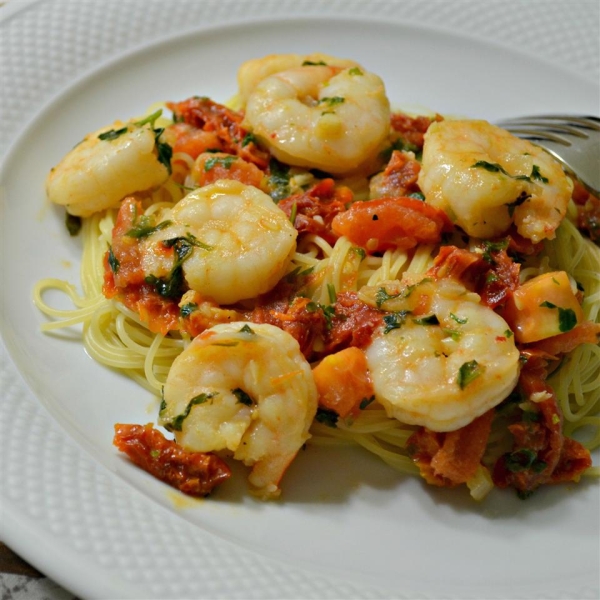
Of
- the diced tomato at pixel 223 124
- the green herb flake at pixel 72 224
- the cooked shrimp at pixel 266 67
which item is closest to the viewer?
the diced tomato at pixel 223 124

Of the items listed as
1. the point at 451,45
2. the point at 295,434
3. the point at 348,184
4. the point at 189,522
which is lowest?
the point at 189,522

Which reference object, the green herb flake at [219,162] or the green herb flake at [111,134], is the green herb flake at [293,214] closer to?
the green herb flake at [219,162]

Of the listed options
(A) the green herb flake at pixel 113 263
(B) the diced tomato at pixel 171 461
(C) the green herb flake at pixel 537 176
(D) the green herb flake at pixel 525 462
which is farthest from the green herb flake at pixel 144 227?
(D) the green herb flake at pixel 525 462

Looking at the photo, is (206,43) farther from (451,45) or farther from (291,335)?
(291,335)

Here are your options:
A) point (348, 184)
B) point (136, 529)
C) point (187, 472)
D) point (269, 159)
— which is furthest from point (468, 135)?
point (136, 529)

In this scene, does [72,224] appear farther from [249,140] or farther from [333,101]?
[333,101]

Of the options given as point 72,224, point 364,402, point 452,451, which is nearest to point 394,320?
point 364,402
